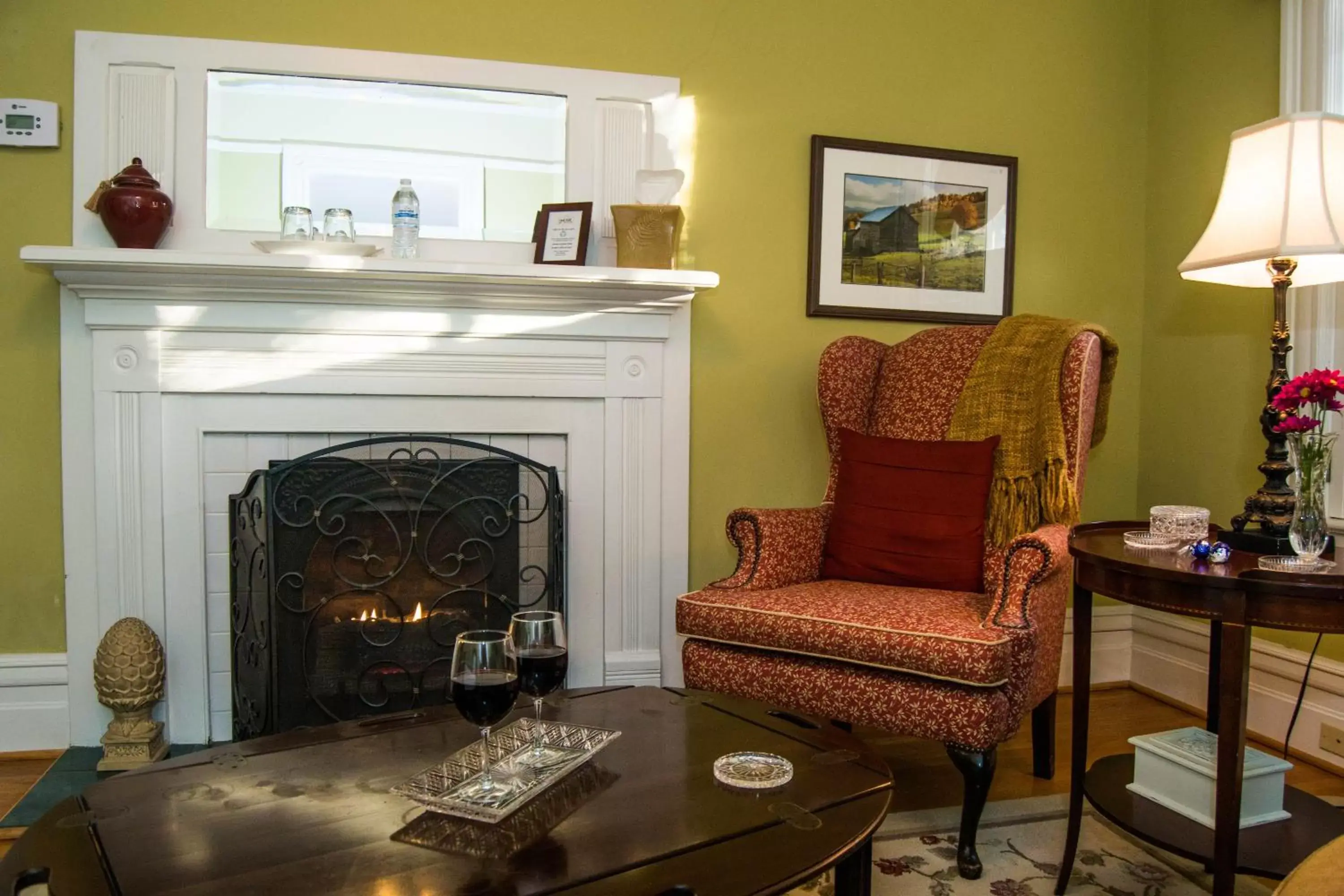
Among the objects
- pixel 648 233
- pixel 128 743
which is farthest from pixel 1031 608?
pixel 128 743

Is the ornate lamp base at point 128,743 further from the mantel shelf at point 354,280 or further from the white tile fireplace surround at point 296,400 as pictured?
the mantel shelf at point 354,280

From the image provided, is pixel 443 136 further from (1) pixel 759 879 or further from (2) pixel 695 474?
(1) pixel 759 879

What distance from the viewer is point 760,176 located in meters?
2.80

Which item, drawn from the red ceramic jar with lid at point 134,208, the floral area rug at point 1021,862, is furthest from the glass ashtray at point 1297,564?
the red ceramic jar with lid at point 134,208

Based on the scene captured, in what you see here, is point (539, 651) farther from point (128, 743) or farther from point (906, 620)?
point (128, 743)

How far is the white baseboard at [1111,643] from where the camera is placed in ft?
10.2

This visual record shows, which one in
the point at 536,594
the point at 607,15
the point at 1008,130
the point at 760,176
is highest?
the point at 607,15

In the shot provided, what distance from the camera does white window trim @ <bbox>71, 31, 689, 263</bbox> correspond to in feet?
7.85

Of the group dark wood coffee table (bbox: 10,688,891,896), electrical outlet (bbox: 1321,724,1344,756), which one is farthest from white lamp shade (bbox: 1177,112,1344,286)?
dark wood coffee table (bbox: 10,688,891,896)

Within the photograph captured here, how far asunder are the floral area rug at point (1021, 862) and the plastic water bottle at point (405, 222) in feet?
5.98

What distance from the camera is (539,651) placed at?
116 centimetres

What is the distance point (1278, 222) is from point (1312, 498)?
61cm

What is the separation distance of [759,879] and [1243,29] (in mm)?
2964

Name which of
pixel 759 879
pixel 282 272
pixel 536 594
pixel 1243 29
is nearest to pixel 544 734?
pixel 759 879
